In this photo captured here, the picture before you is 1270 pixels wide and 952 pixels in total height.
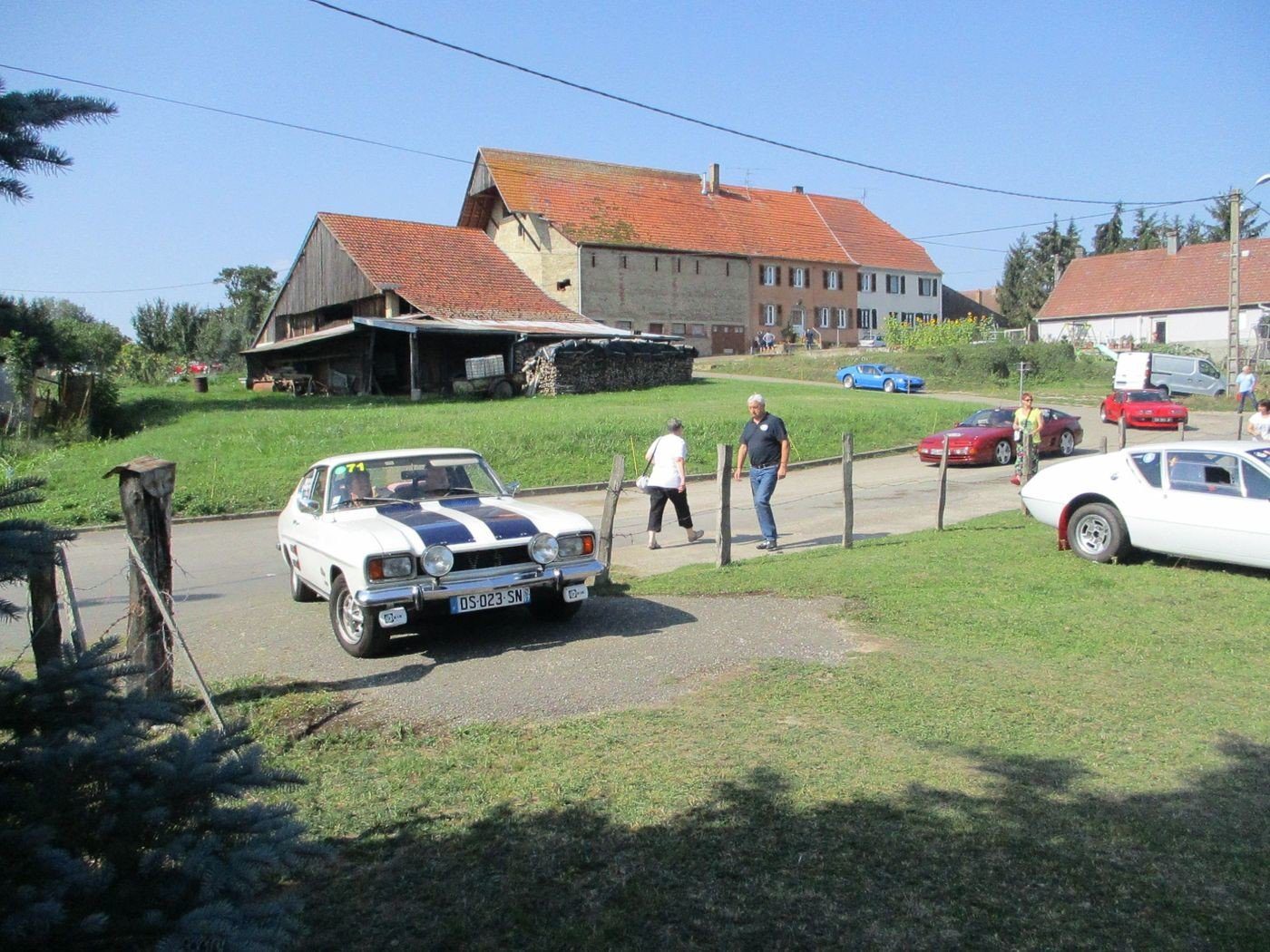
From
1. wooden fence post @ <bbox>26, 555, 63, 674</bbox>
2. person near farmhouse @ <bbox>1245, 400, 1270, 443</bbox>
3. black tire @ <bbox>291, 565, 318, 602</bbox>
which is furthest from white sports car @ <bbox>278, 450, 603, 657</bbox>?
person near farmhouse @ <bbox>1245, 400, 1270, 443</bbox>

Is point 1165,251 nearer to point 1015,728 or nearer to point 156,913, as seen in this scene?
point 1015,728

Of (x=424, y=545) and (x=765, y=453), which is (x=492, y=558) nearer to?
(x=424, y=545)

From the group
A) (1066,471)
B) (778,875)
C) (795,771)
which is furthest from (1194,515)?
(778,875)

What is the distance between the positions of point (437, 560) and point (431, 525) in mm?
457

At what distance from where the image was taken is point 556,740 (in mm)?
5500

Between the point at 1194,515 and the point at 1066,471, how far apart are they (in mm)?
1558

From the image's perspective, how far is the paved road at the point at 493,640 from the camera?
259 inches

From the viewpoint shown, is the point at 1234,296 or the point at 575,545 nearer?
the point at 575,545

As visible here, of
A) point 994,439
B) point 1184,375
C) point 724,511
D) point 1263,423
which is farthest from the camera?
point 1184,375

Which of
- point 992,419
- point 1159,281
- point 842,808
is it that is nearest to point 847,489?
point 842,808

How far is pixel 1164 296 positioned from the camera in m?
58.5

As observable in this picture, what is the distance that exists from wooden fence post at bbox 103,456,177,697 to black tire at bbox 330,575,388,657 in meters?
1.56

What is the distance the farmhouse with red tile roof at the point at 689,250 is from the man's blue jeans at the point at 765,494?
4101cm

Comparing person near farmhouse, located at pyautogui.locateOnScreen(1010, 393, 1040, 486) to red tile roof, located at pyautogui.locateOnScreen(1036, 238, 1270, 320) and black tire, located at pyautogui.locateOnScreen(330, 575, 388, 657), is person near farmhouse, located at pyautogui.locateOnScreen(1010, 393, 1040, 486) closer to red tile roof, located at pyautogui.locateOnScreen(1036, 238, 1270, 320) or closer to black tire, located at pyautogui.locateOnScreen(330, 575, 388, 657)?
black tire, located at pyautogui.locateOnScreen(330, 575, 388, 657)
